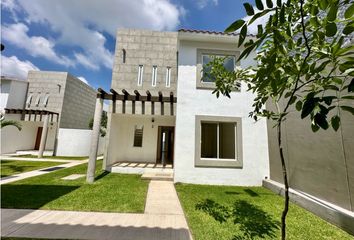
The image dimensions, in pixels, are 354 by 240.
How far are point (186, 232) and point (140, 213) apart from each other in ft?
5.41

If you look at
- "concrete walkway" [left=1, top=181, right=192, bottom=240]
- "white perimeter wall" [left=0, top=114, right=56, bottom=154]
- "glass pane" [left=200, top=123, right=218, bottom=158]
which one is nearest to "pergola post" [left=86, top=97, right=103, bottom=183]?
"concrete walkway" [left=1, top=181, right=192, bottom=240]

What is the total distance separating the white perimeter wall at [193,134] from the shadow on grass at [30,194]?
507 centimetres

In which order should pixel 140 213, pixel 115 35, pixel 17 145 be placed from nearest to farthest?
pixel 140 213 < pixel 115 35 < pixel 17 145

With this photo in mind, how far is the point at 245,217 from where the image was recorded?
5.07 metres

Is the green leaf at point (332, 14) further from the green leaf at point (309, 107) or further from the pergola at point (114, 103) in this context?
the pergola at point (114, 103)

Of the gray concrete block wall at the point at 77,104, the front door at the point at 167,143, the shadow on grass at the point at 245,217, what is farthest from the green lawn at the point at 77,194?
the gray concrete block wall at the point at 77,104

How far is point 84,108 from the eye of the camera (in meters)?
24.6

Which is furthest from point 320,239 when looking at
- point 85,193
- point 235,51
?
point 235,51

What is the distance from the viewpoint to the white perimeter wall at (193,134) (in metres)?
8.73

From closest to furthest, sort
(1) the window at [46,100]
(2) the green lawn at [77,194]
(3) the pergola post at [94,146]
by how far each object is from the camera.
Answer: (2) the green lawn at [77,194] < (3) the pergola post at [94,146] < (1) the window at [46,100]

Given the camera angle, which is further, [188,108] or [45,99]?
[45,99]

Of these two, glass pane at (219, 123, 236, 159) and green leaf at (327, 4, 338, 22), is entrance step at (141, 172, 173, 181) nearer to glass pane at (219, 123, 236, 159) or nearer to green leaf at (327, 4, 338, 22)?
glass pane at (219, 123, 236, 159)

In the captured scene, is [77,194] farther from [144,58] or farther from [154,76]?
[144,58]

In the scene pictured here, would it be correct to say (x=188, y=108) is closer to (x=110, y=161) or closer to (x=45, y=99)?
(x=110, y=161)
